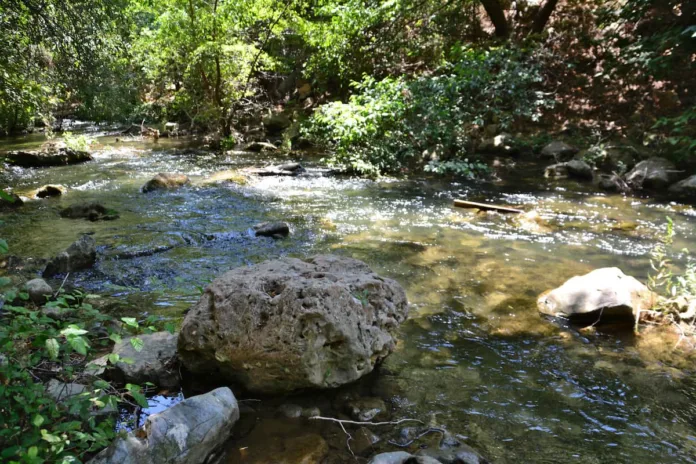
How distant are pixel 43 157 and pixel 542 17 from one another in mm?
15267

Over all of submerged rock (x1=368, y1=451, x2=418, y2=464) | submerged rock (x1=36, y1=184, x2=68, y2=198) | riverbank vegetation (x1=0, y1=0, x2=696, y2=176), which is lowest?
submerged rock (x1=36, y1=184, x2=68, y2=198)

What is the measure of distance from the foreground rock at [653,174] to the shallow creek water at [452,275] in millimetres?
1125

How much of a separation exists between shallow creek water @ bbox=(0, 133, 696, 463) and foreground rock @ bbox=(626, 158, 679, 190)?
1125mm

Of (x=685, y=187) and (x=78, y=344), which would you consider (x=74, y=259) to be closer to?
(x=78, y=344)

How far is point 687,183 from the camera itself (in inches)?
356

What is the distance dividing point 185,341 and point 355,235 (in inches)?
160

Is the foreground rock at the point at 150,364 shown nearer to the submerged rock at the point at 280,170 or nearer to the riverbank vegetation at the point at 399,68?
the riverbank vegetation at the point at 399,68

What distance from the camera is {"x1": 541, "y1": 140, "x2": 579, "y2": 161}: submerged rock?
11.6 metres

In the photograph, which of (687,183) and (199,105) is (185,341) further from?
(199,105)

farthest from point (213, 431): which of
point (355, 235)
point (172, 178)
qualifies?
point (172, 178)

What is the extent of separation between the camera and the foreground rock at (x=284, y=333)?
9.77 ft

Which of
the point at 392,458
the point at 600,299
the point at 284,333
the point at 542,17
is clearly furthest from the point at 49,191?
the point at 542,17

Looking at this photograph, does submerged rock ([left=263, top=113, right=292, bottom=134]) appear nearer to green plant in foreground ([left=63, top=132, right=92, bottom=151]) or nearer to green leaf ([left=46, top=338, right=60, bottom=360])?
green plant in foreground ([left=63, top=132, right=92, bottom=151])

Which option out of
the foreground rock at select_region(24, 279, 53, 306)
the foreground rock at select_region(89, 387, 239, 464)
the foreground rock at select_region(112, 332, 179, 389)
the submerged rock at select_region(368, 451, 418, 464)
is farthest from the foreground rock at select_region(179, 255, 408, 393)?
the foreground rock at select_region(24, 279, 53, 306)
